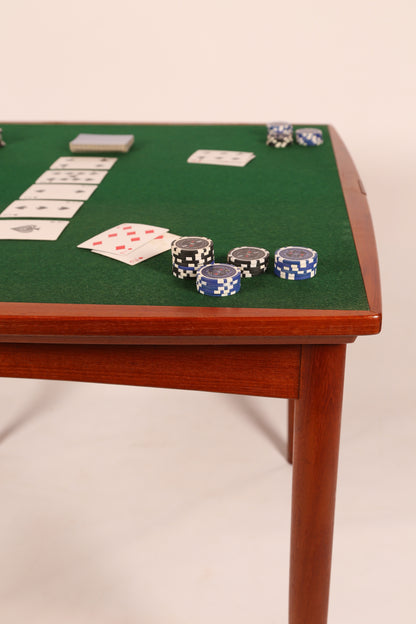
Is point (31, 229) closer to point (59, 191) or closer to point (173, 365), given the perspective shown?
point (59, 191)

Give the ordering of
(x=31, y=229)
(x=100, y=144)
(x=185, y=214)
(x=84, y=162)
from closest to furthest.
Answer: (x=31, y=229) → (x=185, y=214) → (x=84, y=162) → (x=100, y=144)

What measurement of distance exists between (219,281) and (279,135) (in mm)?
1552

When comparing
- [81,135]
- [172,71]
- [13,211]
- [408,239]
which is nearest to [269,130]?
[81,135]

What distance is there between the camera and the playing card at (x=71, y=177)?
259 centimetres

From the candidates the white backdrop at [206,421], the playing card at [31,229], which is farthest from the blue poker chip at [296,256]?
the white backdrop at [206,421]

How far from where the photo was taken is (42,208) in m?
2.29

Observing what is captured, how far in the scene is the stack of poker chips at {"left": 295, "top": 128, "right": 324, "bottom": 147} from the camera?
303 cm

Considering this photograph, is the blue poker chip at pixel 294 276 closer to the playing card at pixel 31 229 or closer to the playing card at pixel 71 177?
the playing card at pixel 31 229

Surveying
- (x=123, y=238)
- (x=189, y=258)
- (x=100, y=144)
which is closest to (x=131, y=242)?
(x=123, y=238)

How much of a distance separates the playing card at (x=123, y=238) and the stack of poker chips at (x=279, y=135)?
1069mm

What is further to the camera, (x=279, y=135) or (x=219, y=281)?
(x=279, y=135)

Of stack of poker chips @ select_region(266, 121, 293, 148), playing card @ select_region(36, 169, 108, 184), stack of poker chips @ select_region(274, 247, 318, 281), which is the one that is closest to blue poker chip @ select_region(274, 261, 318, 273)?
stack of poker chips @ select_region(274, 247, 318, 281)

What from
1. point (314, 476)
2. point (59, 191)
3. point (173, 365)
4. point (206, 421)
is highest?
point (59, 191)

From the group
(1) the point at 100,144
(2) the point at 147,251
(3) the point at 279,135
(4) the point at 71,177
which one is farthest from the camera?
(3) the point at 279,135
